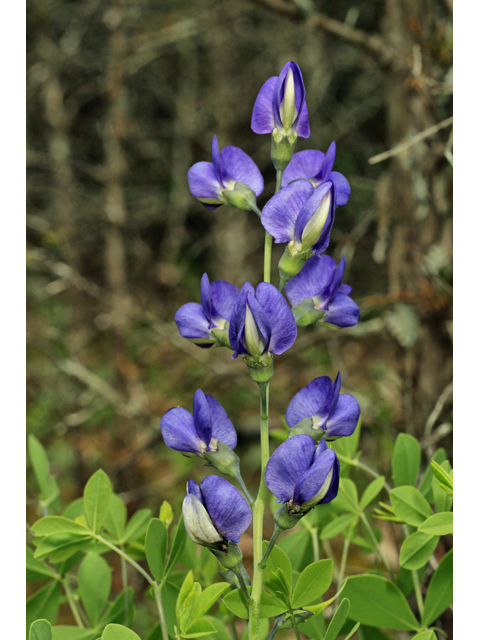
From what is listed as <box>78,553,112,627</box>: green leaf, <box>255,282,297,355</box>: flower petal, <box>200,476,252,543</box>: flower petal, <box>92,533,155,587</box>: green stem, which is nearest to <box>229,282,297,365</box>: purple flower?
<box>255,282,297,355</box>: flower petal

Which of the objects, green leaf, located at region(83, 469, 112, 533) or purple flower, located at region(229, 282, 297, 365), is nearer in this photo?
purple flower, located at region(229, 282, 297, 365)

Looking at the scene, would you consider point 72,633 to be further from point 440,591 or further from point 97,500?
point 440,591

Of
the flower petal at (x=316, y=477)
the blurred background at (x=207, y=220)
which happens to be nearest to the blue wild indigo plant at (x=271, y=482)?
the flower petal at (x=316, y=477)

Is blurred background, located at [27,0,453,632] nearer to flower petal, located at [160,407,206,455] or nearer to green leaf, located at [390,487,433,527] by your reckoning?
green leaf, located at [390,487,433,527]

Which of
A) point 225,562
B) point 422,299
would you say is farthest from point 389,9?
point 225,562

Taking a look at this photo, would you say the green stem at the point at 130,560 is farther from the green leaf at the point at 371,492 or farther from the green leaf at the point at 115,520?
the green leaf at the point at 371,492

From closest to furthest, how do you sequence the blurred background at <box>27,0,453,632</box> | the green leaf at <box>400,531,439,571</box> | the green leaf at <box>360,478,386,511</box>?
1. the green leaf at <box>400,531,439,571</box>
2. the green leaf at <box>360,478,386,511</box>
3. the blurred background at <box>27,0,453,632</box>
